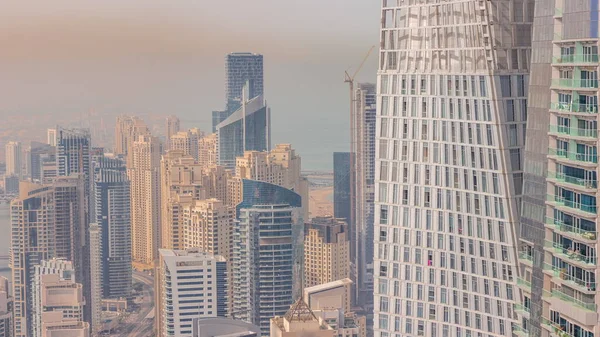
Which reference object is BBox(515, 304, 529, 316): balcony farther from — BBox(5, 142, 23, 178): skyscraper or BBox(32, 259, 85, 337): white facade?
BBox(32, 259, 85, 337): white facade

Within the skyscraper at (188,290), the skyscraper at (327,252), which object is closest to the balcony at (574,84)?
the skyscraper at (327,252)

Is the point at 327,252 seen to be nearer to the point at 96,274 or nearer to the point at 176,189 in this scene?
the point at 96,274

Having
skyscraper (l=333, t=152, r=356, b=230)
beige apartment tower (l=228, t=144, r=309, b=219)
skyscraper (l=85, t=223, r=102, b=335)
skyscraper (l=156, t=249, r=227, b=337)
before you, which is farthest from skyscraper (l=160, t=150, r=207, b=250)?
skyscraper (l=333, t=152, r=356, b=230)

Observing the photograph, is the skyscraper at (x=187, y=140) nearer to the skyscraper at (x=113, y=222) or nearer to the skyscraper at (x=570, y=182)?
the skyscraper at (x=113, y=222)

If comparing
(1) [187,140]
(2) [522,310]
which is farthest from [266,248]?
(2) [522,310]

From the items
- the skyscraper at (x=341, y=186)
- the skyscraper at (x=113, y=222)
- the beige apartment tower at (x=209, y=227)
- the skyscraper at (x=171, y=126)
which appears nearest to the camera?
the skyscraper at (x=341, y=186)

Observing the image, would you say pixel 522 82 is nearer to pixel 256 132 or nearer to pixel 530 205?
pixel 530 205
